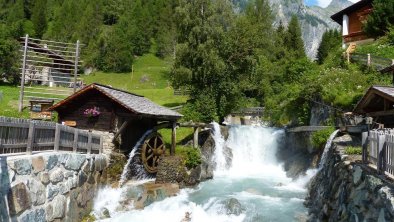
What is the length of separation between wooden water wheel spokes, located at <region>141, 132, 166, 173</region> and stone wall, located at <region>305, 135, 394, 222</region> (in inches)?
329

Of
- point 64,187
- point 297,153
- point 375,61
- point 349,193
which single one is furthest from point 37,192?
point 375,61

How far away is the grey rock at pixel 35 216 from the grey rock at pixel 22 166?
0.96 m

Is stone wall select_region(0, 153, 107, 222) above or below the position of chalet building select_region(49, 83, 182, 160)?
below

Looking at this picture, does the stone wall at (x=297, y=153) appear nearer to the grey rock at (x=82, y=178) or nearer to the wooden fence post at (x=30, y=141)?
the grey rock at (x=82, y=178)

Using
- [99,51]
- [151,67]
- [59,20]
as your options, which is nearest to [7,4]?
[59,20]

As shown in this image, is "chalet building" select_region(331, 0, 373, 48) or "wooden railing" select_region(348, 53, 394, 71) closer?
"wooden railing" select_region(348, 53, 394, 71)

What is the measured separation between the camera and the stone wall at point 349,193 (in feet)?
23.1

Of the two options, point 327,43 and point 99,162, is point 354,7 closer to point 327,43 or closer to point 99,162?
point 327,43

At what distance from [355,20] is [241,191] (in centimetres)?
2707

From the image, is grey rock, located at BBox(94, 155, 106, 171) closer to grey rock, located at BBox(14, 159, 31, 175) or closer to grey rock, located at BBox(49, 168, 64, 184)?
grey rock, located at BBox(49, 168, 64, 184)

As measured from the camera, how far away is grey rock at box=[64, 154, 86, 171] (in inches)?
468

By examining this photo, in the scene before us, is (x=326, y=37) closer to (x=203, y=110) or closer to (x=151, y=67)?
(x=151, y=67)

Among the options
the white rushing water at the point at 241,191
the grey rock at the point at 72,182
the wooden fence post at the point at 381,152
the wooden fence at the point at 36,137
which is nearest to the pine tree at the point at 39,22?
the white rushing water at the point at 241,191

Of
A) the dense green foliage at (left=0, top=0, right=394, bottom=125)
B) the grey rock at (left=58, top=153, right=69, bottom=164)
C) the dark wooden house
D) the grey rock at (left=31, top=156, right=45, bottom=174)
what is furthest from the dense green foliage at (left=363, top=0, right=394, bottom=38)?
the grey rock at (left=31, top=156, right=45, bottom=174)
